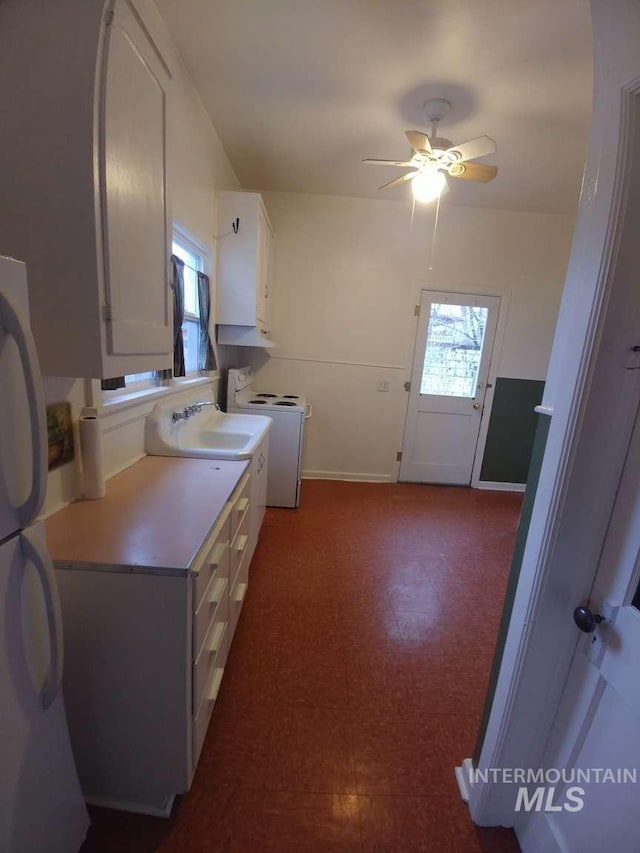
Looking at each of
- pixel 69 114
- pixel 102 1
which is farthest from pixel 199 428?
pixel 102 1

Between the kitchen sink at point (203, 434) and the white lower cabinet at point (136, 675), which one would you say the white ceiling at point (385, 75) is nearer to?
the kitchen sink at point (203, 434)

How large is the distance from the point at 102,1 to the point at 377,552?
2800 mm

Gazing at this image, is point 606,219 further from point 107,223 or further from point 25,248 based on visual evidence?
point 25,248

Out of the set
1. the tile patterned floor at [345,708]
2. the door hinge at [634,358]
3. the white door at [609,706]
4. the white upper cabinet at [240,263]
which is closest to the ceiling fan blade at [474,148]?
the white upper cabinet at [240,263]

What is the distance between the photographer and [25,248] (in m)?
0.89

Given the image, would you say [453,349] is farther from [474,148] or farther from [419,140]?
[419,140]

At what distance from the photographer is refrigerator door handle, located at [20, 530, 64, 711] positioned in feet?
2.37

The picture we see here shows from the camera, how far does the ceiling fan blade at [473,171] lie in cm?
210

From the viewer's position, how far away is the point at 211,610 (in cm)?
119

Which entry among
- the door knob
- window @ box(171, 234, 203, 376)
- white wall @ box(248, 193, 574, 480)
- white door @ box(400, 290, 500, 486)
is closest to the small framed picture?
window @ box(171, 234, 203, 376)

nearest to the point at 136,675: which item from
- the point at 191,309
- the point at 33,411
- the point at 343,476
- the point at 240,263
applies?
the point at 33,411

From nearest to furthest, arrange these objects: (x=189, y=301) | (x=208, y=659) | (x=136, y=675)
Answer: (x=136, y=675) < (x=208, y=659) < (x=189, y=301)

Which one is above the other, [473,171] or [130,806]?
[473,171]

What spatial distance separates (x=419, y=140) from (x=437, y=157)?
0.63 feet
